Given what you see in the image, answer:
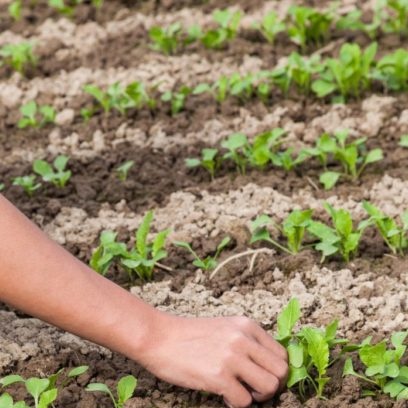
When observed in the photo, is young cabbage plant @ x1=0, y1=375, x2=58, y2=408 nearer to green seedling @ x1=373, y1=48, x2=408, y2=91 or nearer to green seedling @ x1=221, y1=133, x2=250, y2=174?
green seedling @ x1=221, y1=133, x2=250, y2=174

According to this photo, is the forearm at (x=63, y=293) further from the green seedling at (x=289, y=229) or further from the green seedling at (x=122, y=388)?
the green seedling at (x=289, y=229)

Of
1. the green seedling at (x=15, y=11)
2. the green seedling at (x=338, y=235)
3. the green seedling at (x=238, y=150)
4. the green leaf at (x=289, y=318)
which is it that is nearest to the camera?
the green leaf at (x=289, y=318)

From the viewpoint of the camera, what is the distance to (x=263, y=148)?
319 cm

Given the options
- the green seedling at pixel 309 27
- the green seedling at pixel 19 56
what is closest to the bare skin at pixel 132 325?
the green seedling at pixel 309 27

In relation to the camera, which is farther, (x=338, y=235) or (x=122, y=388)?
(x=338, y=235)

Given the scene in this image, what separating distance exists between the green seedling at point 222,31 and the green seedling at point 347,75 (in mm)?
510

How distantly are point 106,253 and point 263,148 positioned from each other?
2.05ft

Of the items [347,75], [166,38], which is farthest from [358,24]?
[166,38]

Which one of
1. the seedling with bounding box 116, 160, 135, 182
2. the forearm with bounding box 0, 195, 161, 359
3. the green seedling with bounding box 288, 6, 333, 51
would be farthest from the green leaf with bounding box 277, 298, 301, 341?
the green seedling with bounding box 288, 6, 333, 51

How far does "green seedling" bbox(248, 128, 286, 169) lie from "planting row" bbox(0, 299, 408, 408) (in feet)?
2.84

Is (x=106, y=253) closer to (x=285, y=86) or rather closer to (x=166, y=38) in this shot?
(x=285, y=86)

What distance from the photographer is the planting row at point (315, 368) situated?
2262 mm

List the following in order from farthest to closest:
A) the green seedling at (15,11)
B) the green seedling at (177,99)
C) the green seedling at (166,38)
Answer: the green seedling at (15,11), the green seedling at (166,38), the green seedling at (177,99)

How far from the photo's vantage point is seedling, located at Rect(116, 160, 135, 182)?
326cm
